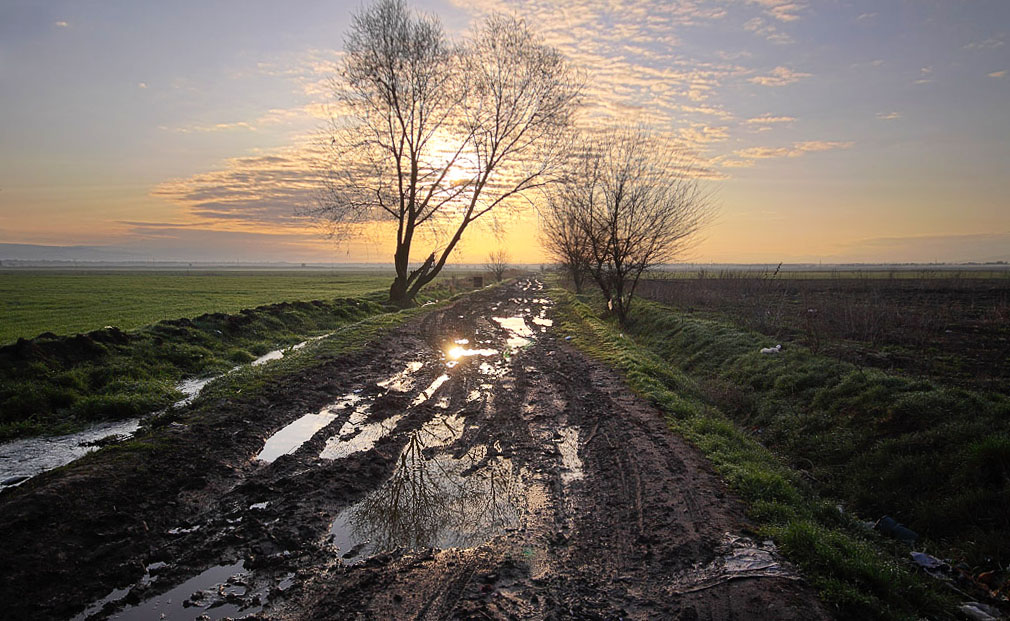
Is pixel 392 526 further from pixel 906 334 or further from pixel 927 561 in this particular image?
pixel 906 334

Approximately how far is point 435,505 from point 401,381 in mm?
5380

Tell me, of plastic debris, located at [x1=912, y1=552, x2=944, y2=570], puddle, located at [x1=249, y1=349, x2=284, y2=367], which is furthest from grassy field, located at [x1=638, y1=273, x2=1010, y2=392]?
puddle, located at [x1=249, y1=349, x2=284, y2=367]

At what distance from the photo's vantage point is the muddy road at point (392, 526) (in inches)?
135

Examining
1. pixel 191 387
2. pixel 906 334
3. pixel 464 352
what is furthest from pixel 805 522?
pixel 906 334

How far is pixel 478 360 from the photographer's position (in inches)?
485

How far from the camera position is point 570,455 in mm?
6281

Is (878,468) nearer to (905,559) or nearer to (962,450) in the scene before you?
(962,450)

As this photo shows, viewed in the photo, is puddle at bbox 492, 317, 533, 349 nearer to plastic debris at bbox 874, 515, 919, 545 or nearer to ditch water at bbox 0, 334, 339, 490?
ditch water at bbox 0, 334, 339, 490

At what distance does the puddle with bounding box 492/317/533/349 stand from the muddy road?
7.52m

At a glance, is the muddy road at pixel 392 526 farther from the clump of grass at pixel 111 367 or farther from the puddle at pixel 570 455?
the clump of grass at pixel 111 367

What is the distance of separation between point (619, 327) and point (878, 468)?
14.4m

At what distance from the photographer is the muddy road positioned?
342 cm

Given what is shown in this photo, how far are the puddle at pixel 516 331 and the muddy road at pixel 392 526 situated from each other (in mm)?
7518

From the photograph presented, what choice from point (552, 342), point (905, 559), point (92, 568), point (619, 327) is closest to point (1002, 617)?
point (905, 559)
